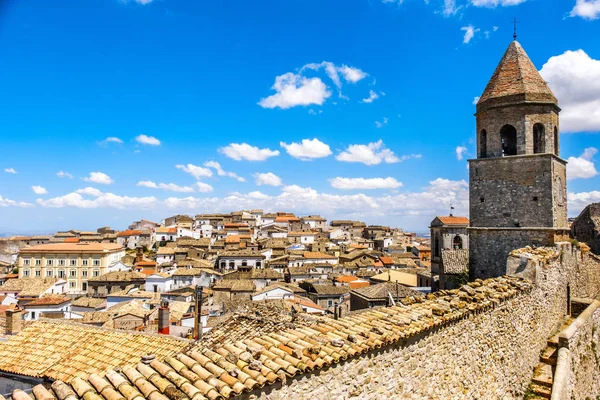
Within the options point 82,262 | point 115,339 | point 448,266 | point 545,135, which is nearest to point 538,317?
point 545,135

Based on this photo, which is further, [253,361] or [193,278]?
[193,278]

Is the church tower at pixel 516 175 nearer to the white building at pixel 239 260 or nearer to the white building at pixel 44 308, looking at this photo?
the white building at pixel 44 308

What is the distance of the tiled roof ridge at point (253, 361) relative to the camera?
3709 mm

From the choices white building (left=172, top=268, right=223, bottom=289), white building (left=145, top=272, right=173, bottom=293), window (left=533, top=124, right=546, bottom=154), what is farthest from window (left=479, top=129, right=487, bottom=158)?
white building (left=145, top=272, right=173, bottom=293)

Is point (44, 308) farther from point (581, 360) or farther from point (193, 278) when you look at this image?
point (581, 360)

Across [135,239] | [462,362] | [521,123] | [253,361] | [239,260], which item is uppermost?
[521,123]

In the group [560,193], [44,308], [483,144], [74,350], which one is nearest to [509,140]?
[483,144]

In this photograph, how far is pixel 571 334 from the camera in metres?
10.2

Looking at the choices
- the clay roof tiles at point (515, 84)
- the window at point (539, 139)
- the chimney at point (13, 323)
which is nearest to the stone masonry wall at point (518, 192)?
the window at point (539, 139)

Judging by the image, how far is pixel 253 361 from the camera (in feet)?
13.9

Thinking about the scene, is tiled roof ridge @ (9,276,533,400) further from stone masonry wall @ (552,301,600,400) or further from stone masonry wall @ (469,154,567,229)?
stone masonry wall @ (469,154,567,229)

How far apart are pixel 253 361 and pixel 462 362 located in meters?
4.40

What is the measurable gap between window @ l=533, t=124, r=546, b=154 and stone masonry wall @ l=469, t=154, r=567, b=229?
1.89 feet

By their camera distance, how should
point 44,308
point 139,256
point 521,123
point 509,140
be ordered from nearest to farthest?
point 521,123
point 509,140
point 44,308
point 139,256
